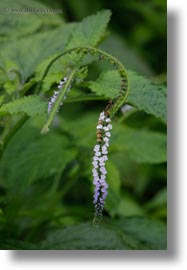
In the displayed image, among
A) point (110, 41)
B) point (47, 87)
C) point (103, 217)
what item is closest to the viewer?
point (47, 87)

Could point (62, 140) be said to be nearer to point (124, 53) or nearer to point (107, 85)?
point (107, 85)

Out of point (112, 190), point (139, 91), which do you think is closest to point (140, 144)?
point (112, 190)

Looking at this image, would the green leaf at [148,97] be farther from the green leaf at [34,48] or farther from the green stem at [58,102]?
the green leaf at [34,48]

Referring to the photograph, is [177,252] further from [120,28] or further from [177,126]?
[120,28]

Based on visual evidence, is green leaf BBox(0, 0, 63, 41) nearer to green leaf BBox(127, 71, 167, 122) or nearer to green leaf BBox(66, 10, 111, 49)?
green leaf BBox(66, 10, 111, 49)

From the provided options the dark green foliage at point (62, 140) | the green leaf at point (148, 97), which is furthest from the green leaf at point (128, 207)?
the green leaf at point (148, 97)
